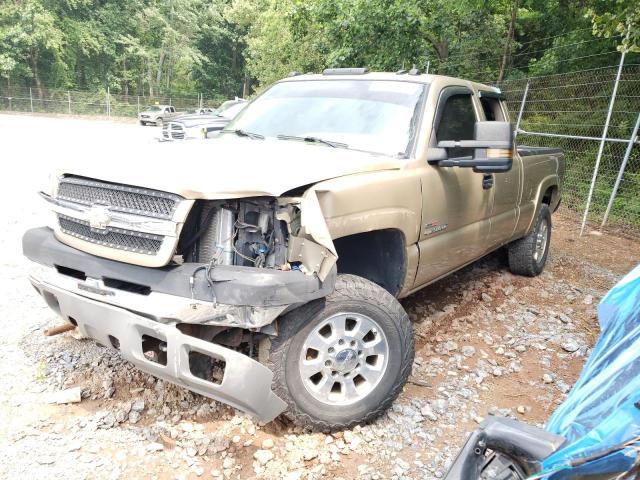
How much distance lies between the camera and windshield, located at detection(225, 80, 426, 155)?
11.5 feet

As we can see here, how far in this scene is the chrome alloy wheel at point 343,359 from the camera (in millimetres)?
2713

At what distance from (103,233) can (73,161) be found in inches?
23.1

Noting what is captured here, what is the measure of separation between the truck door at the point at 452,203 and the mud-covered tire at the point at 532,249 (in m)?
1.41

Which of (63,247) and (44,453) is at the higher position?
(63,247)

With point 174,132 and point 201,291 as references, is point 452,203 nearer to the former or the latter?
point 201,291

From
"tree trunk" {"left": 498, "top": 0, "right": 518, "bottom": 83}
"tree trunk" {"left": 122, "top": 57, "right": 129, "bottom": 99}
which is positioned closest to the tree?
"tree trunk" {"left": 122, "top": 57, "right": 129, "bottom": 99}

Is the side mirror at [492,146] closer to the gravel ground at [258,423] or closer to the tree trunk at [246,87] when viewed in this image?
the gravel ground at [258,423]

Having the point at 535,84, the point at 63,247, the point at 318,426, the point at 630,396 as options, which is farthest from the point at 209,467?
the point at 535,84

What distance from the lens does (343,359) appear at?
9.05 feet

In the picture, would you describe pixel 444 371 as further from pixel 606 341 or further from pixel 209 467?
pixel 209 467

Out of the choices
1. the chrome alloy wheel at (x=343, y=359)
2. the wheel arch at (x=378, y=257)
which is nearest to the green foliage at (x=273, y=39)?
the wheel arch at (x=378, y=257)

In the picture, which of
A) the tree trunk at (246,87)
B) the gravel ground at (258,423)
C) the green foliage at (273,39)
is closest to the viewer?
the gravel ground at (258,423)

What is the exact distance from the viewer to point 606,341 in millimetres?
2367

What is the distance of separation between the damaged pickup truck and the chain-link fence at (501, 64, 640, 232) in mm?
6181
